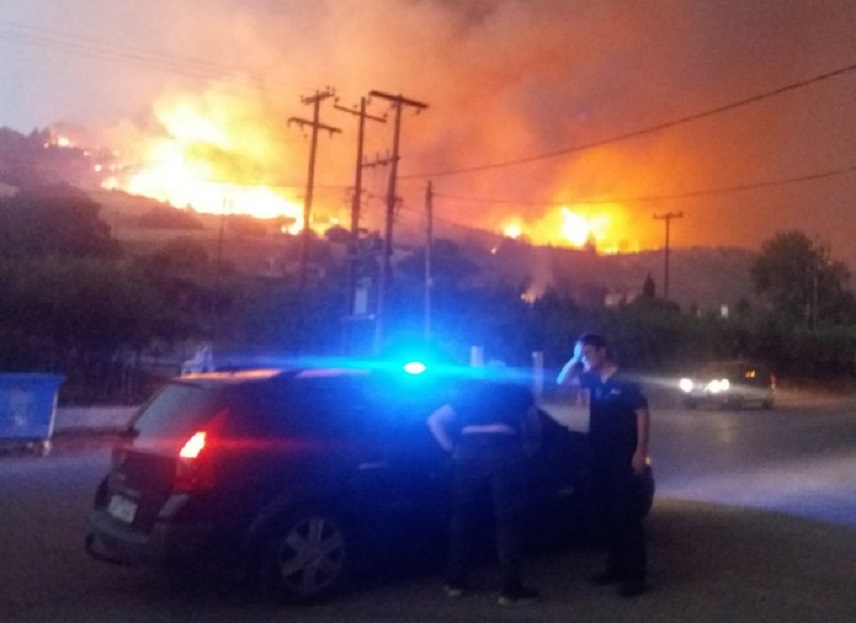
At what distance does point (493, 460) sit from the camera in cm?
693

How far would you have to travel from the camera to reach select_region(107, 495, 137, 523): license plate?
6.78 metres

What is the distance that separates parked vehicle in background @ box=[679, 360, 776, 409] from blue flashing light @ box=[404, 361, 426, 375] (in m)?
25.8

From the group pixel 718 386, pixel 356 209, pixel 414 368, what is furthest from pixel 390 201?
pixel 414 368

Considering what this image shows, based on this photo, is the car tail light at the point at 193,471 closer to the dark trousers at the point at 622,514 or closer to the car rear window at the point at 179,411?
the car rear window at the point at 179,411

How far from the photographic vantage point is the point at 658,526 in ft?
32.1

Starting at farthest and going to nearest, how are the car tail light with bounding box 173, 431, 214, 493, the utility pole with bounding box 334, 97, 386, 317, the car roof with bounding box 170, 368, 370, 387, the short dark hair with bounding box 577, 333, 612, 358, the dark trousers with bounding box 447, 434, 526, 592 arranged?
the utility pole with bounding box 334, 97, 386, 317 < the short dark hair with bounding box 577, 333, 612, 358 < the car roof with bounding box 170, 368, 370, 387 < the dark trousers with bounding box 447, 434, 526, 592 < the car tail light with bounding box 173, 431, 214, 493

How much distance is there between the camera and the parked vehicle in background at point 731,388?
3206cm

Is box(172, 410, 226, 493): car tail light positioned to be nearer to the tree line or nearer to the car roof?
the car roof

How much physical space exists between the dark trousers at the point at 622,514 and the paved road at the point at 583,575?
0.21m

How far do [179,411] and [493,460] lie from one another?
1.97 metres

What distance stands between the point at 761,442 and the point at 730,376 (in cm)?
1315

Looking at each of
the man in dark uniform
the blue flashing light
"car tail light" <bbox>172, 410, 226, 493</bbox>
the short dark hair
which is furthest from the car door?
the short dark hair

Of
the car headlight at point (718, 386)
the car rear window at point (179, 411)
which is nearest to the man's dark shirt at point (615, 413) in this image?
the car rear window at point (179, 411)

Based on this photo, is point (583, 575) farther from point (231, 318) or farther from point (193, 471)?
point (231, 318)
